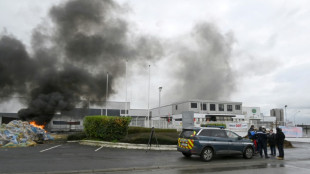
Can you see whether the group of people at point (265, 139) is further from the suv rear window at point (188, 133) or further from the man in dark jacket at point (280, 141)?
the suv rear window at point (188, 133)

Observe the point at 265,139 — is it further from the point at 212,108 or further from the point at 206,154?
the point at 212,108

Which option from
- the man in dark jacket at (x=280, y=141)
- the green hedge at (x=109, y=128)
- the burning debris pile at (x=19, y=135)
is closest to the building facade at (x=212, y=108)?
the green hedge at (x=109, y=128)

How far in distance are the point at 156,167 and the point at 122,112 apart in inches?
2303

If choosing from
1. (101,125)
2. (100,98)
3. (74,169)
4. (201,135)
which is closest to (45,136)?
(101,125)

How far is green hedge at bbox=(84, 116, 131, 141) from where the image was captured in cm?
1761

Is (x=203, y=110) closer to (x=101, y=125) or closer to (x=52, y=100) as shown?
(x=52, y=100)

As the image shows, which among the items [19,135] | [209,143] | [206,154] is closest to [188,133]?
[209,143]

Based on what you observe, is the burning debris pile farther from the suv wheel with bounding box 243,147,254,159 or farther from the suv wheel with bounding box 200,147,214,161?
the suv wheel with bounding box 243,147,254,159

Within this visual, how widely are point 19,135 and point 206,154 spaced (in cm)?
1448

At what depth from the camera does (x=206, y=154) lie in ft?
36.9

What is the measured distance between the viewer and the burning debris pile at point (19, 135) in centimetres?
1664

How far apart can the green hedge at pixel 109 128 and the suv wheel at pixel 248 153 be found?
349 inches

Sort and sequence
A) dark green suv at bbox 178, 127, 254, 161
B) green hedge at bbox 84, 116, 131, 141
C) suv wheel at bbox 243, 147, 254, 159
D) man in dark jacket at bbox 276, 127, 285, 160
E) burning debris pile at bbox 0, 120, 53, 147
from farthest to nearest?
green hedge at bbox 84, 116, 131, 141, burning debris pile at bbox 0, 120, 53, 147, man in dark jacket at bbox 276, 127, 285, 160, suv wheel at bbox 243, 147, 254, 159, dark green suv at bbox 178, 127, 254, 161

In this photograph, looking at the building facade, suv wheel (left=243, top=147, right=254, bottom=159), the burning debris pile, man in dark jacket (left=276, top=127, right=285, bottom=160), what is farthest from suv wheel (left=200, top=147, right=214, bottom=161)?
the building facade
